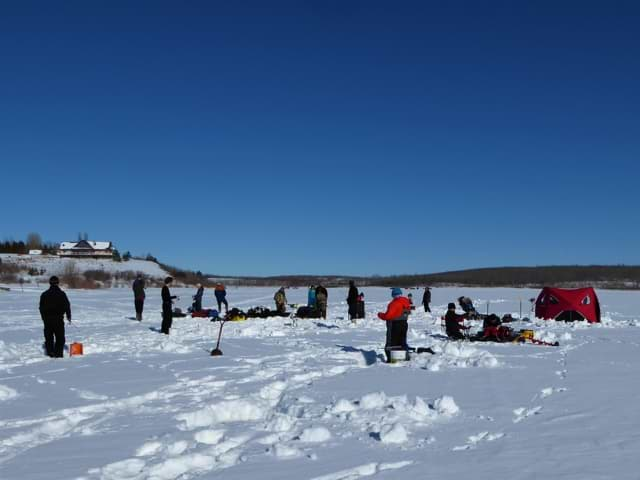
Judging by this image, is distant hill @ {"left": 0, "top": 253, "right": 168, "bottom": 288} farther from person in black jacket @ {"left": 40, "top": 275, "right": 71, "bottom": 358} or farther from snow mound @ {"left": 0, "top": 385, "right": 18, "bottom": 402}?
snow mound @ {"left": 0, "top": 385, "right": 18, "bottom": 402}

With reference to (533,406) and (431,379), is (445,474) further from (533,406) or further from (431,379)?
(431,379)

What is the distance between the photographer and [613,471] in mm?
4699

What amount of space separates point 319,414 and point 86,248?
348 feet

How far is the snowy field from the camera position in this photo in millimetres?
5195

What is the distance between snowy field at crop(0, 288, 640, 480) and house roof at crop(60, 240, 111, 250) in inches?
3859

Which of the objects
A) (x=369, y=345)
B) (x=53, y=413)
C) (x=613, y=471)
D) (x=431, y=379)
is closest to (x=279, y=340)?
(x=369, y=345)

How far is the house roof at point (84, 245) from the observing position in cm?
10634

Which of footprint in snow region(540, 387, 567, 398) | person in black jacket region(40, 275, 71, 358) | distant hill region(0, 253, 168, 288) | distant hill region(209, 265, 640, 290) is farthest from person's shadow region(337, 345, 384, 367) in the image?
distant hill region(209, 265, 640, 290)

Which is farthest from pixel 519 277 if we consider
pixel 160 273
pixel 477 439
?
pixel 477 439

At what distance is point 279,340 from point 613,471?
12020mm

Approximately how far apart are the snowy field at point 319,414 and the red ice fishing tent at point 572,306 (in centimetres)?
986

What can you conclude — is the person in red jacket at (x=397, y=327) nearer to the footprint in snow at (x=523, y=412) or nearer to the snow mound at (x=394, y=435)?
the footprint in snow at (x=523, y=412)

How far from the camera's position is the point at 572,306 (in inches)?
918

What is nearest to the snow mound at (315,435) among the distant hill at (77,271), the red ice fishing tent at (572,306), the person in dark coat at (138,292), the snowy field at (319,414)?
the snowy field at (319,414)
